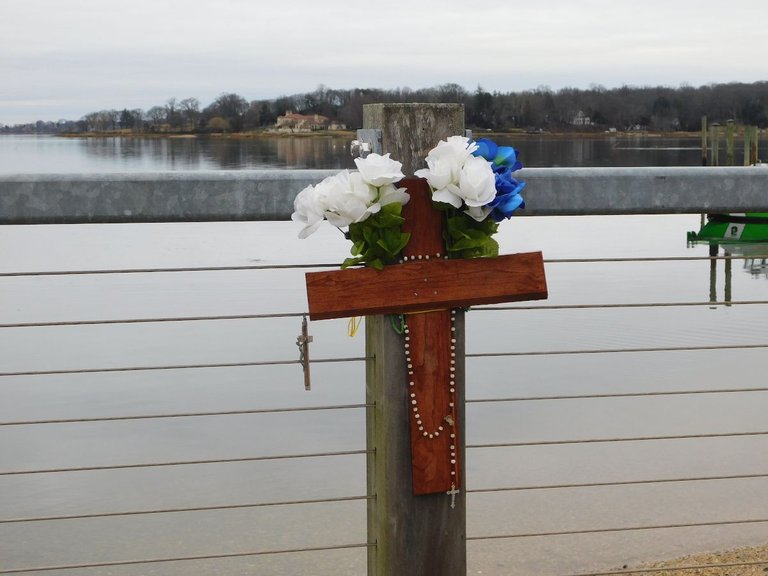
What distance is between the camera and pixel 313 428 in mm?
8062

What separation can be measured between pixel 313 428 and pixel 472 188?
633cm

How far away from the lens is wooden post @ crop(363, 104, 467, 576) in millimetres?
2041

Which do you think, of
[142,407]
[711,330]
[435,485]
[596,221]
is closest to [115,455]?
[142,407]

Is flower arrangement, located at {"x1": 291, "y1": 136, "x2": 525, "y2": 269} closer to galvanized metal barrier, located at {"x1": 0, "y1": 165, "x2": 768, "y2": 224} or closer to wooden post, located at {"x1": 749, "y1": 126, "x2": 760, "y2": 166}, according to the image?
galvanized metal barrier, located at {"x1": 0, "y1": 165, "x2": 768, "y2": 224}

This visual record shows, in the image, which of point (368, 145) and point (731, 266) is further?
point (731, 266)

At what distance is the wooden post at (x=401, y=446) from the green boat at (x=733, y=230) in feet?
69.3

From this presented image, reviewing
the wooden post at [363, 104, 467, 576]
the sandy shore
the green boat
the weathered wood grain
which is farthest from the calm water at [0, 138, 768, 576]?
the green boat

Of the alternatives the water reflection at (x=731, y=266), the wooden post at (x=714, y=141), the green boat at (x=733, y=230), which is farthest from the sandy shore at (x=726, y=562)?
the wooden post at (x=714, y=141)

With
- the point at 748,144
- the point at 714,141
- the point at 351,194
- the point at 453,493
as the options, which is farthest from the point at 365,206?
the point at 714,141

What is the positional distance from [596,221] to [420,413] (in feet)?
89.5

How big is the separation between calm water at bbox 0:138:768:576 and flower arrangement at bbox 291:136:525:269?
2.18 metres

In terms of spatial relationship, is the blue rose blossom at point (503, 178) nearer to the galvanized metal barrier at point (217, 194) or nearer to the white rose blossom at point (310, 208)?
the galvanized metal barrier at point (217, 194)

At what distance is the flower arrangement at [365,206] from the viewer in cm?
Answer: 190

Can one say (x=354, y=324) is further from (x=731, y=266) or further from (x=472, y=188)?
(x=731, y=266)
